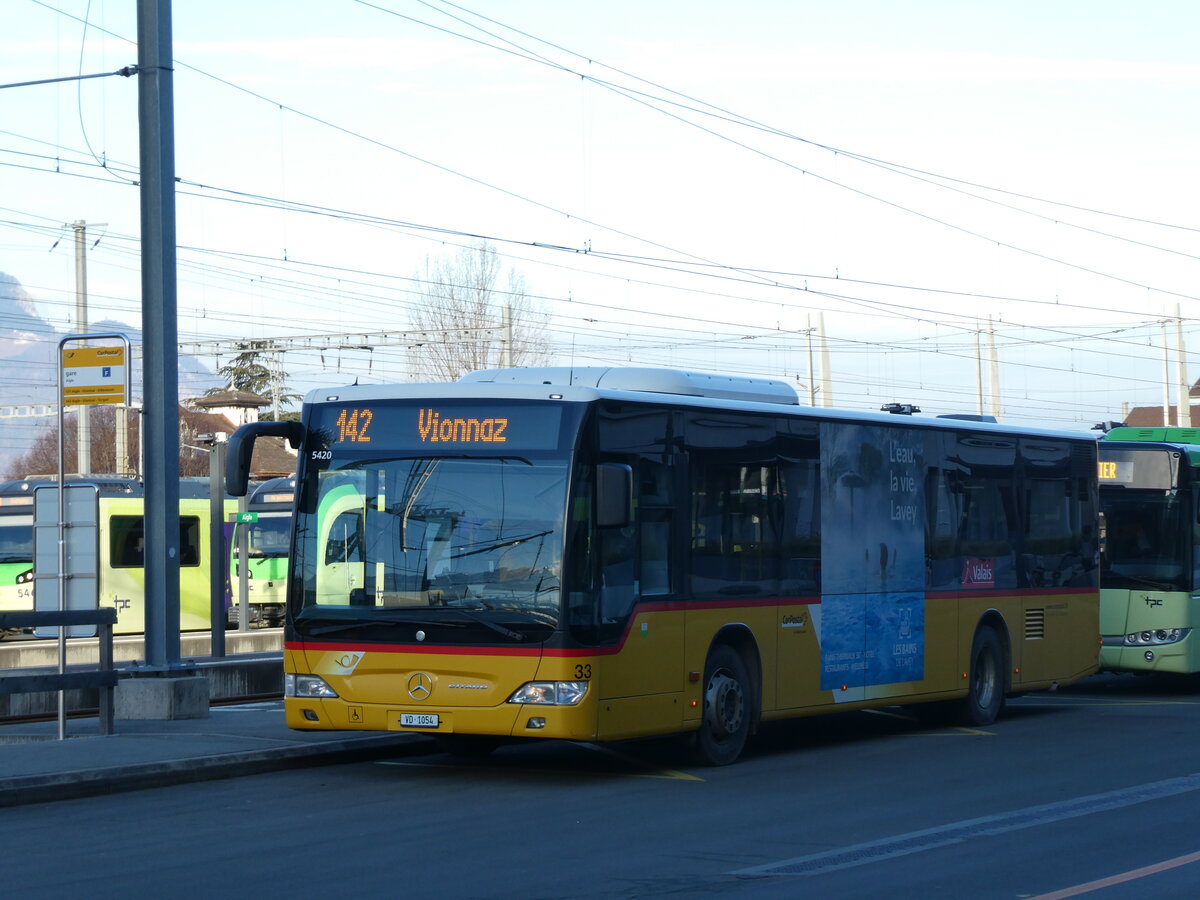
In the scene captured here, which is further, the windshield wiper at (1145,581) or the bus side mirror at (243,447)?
the windshield wiper at (1145,581)

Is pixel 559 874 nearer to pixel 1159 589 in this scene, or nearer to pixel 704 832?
pixel 704 832

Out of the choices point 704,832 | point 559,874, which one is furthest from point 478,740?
point 559,874

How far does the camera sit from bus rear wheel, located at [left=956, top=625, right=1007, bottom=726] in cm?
1727

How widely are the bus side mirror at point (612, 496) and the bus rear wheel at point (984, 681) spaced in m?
6.46

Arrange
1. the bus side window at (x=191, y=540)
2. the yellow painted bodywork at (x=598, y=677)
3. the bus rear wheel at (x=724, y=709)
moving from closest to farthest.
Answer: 1. the yellow painted bodywork at (x=598, y=677)
2. the bus rear wheel at (x=724, y=709)
3. the bus side window at (x=191, y=540)

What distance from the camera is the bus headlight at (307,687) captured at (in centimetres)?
1264

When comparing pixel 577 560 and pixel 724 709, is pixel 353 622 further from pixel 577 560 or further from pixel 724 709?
pixel 724 709

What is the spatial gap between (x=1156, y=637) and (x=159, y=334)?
12570 millimetres

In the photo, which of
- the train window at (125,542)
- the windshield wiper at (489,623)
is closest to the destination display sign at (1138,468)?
the windshield wiper at (489,623)

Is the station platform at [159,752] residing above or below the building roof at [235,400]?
below

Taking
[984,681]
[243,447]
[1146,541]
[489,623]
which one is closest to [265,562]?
[1146,541]

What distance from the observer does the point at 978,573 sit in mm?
17391

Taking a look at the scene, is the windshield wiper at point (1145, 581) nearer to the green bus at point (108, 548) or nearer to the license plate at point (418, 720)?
the license plate at point (418, 720)

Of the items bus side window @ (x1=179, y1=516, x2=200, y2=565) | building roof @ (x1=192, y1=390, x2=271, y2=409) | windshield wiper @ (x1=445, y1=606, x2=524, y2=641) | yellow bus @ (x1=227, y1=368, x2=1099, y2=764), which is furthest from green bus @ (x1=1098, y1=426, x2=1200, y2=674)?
building roof @ (x1=192, y1=390, x2=271, y2=409)
